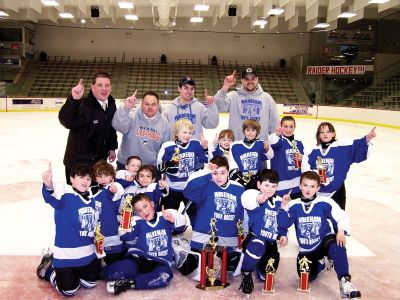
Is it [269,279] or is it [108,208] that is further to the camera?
[108,208]

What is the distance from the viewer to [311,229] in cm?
303

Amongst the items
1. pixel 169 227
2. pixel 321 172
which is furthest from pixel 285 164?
pixel 169 227

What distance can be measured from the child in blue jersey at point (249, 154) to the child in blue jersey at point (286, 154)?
27cm

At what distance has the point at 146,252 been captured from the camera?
303cm

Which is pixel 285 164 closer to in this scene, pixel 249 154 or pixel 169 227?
pixel 249 154

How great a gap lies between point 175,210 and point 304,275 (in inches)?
41.0

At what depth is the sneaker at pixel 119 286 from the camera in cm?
283

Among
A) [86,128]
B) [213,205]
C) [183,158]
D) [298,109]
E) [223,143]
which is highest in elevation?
[298,109]

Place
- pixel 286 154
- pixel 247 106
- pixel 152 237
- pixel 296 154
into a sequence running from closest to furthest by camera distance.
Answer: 1. pixel 152 237
2. pixel 296 154
3. pixel 286 154
4. pixel 247 106

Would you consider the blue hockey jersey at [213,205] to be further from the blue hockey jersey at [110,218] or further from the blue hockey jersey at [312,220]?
the blue hockey jersey at [110,218]

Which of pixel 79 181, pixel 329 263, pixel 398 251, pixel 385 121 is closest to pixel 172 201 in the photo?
pixel 79 181

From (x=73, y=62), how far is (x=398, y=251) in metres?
22.9

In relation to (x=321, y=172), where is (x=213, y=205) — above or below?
below

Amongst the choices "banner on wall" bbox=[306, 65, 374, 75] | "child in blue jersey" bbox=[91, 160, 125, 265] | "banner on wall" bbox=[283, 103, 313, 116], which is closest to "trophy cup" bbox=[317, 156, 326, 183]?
"child in blue jersey" bbox=[91, 160, 125, 265]
